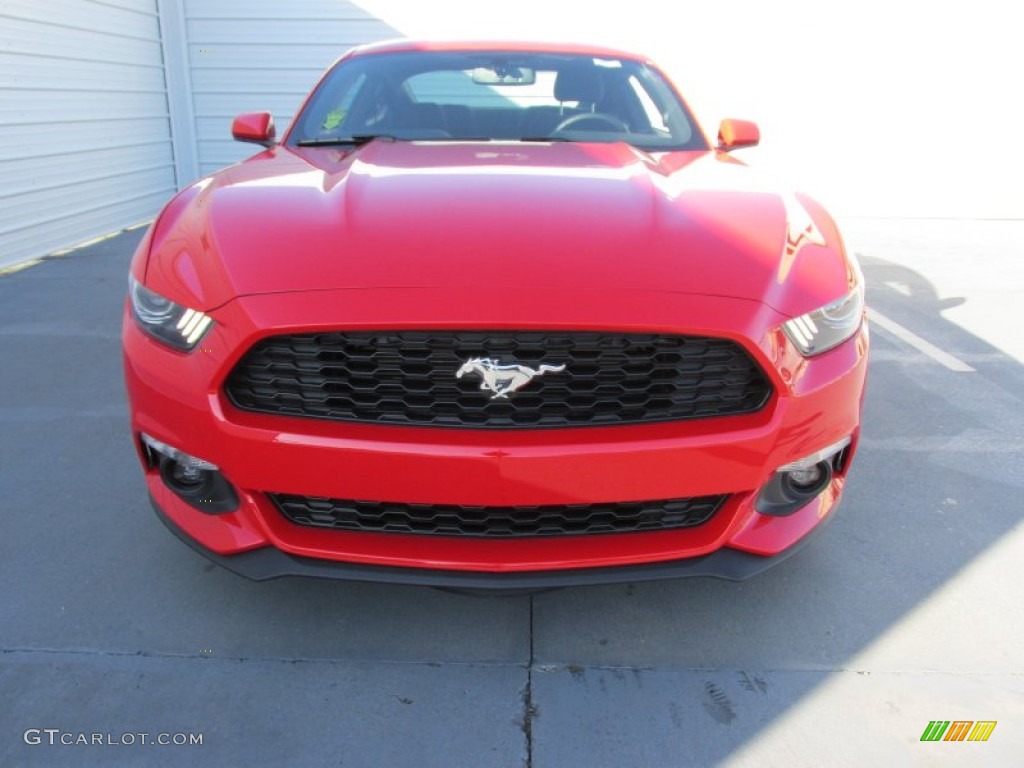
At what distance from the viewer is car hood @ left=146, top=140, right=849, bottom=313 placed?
1829 millimetres

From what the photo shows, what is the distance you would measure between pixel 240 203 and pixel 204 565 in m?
1.03

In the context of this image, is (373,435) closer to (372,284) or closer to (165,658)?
(372,284)

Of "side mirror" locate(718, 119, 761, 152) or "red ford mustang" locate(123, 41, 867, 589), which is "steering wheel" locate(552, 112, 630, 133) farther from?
"red ford mustang" locate(123, 41, 867, 589)

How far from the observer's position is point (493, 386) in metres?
Result: 1.76

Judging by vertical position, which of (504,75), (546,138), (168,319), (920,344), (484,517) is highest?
(504,75)

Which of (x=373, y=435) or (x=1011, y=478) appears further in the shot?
(x=1011, y=478)

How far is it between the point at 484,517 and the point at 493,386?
320 mm

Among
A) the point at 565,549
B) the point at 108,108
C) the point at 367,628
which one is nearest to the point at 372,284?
the point at 565,549

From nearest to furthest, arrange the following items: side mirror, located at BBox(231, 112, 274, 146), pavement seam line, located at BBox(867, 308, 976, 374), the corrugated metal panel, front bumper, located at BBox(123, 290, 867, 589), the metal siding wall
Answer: front bumper, located at BBox(123, 290, 867, 589) → side mirror, located at BBox(231, 112, 274, 146) → pavement seam line, located at BBox(867, 308, 976, 374) → the metal siding wall → the corrugated metal panel

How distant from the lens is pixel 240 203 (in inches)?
85.4

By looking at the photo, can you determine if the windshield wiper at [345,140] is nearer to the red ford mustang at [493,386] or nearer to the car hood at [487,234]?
the car hood at [487,234]

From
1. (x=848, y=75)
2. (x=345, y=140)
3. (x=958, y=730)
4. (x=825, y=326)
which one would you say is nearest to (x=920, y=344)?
(x=825, y=326)

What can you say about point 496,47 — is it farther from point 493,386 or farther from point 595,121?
point 493,386

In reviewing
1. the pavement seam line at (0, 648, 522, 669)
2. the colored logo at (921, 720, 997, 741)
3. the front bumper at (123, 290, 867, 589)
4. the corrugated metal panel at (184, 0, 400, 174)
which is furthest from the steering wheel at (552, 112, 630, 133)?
the corrugated metal panel at (184, 0, 400, 174)
